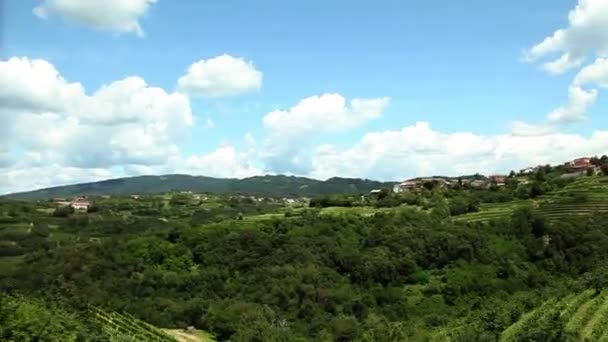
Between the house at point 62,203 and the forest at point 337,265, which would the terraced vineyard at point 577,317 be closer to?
the forest at point 337,265

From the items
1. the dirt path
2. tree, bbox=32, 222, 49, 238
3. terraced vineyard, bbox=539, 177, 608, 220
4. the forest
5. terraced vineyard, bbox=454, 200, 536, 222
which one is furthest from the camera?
tree, bbox=32, 222, 49, 238

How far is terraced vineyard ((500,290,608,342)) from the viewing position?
28.4m

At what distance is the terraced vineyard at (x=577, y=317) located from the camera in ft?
93.2

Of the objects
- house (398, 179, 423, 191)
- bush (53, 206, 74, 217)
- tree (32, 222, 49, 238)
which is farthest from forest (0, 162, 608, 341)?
house (398, 179, 423, 191)

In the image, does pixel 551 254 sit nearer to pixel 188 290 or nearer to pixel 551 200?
pixel 551 200

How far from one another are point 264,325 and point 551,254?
29147 millimetres

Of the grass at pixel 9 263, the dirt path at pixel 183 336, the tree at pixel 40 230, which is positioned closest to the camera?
the dirt path at pixel 183 336

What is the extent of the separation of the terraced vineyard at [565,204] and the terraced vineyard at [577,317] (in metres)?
32.5

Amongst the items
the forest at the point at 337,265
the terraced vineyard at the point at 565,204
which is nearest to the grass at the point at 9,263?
the forest at the point at 337,265

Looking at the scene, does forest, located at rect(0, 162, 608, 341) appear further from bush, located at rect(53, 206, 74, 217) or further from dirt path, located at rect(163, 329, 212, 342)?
bush, located at rect(53, 206, 74, 217)

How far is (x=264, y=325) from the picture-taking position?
184 ft

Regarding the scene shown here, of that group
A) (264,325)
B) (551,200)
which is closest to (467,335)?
(264,325)

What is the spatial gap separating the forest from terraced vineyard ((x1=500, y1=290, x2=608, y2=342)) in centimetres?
1103

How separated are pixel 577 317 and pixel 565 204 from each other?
1766 inches
